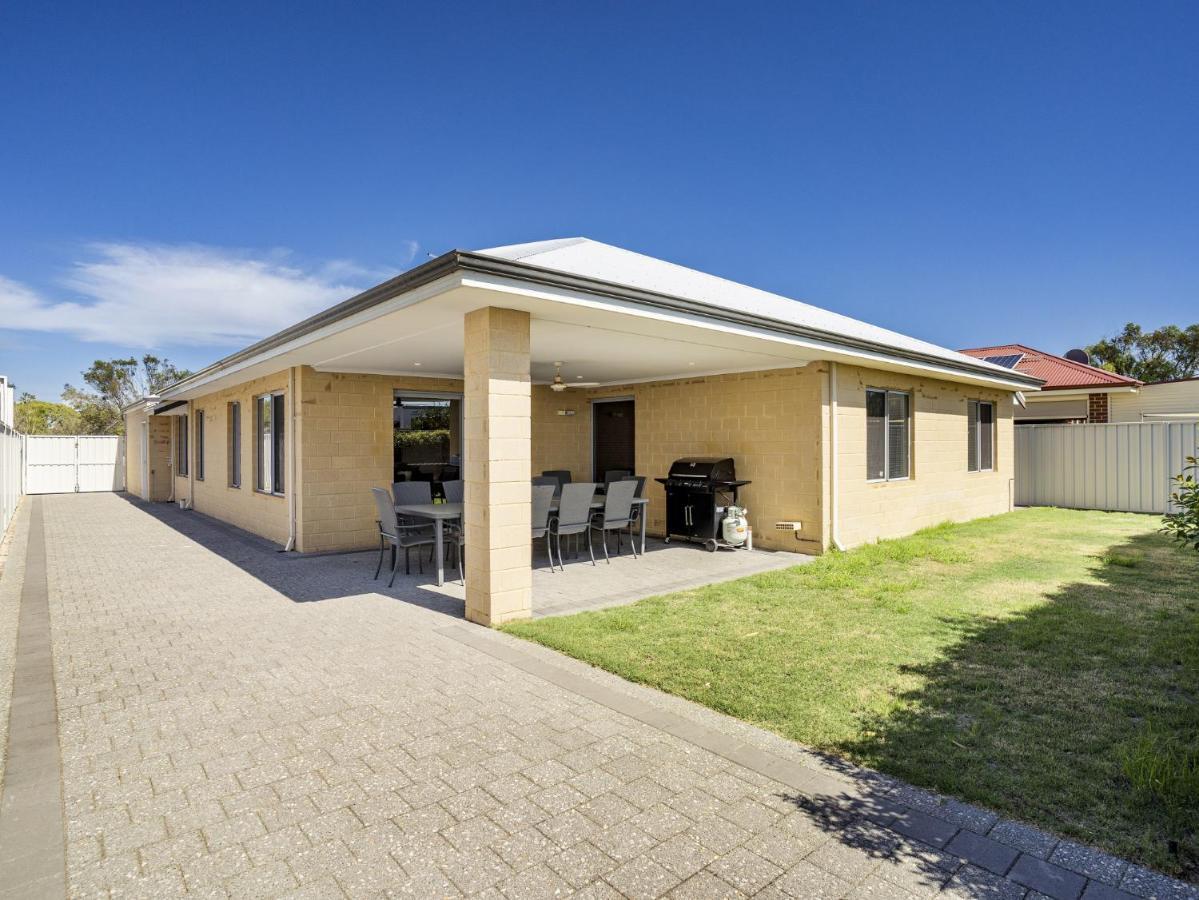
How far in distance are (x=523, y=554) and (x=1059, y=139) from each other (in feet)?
37.1

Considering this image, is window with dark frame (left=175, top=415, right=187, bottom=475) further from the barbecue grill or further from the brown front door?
the barbecue grill

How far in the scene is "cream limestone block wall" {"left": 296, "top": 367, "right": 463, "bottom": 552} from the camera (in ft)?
29.6

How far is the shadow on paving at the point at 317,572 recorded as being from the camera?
6301 mm

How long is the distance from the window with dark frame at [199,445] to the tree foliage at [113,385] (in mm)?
27335

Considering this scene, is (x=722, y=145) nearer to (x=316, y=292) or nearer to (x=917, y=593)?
(x=917, y=593)

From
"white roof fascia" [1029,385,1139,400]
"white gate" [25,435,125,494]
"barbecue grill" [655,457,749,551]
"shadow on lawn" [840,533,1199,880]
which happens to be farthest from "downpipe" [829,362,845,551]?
"white gate" [25,435,125,494]

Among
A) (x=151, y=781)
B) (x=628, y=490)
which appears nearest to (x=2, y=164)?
(x=628, y=490)

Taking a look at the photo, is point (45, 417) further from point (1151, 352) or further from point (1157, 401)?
point (1151, 352)

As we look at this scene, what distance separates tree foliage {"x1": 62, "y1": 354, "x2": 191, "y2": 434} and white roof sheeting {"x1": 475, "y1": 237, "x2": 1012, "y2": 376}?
3881 cm

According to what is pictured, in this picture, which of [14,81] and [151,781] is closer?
[151,781]

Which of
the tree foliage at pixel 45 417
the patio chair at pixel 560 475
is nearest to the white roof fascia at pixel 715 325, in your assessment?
the patio chair at pixel 560 475

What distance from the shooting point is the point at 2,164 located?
1034 cm

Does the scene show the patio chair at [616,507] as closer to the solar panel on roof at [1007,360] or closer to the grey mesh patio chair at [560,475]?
the grey mesh patio chair at [560,475]

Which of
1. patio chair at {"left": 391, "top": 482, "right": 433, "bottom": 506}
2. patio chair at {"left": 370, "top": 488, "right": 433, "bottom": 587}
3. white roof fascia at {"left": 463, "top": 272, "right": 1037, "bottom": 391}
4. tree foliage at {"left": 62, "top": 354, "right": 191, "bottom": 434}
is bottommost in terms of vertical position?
patio chair at {"left": 370, "top": 488, "right": 433, "bottom": 587}
